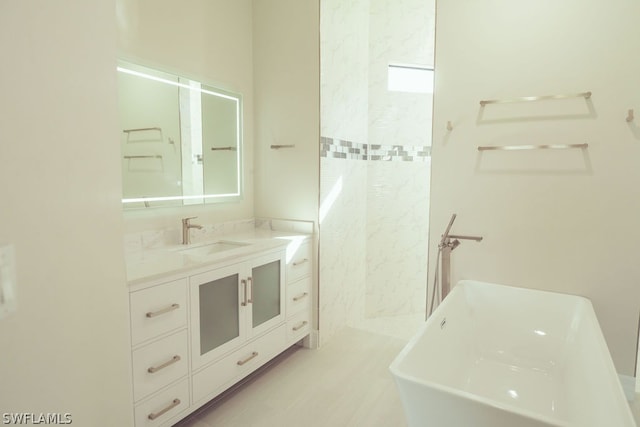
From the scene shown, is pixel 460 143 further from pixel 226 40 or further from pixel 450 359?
pixel 226 40

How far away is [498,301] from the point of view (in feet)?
7.76

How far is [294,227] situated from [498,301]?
4.89 ft

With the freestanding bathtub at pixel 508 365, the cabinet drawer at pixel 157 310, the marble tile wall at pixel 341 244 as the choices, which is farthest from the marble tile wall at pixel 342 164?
the cabinet drawer at pixel 157 310

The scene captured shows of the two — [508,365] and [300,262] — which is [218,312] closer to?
[300,262]

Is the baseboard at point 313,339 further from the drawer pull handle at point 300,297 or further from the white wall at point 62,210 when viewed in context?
the white wall at point 62,210

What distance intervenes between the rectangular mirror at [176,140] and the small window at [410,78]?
4.94 ft

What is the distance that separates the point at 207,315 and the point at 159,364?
330mm

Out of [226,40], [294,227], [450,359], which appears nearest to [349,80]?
[226,40]

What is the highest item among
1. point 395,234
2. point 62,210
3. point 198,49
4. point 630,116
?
point 198,49

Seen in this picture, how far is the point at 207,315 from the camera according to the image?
1.98m

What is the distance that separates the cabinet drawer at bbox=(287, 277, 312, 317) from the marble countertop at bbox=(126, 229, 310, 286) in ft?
0.92

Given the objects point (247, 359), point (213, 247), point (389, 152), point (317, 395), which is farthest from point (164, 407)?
point (389, 152)

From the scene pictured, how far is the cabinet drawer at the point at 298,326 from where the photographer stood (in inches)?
105

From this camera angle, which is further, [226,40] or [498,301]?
[226,40]
